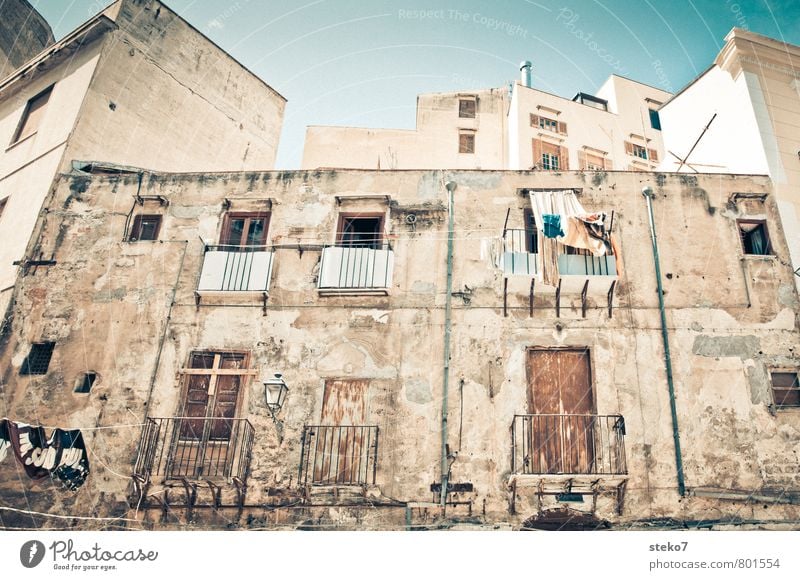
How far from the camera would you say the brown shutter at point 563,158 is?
27844 millimetres

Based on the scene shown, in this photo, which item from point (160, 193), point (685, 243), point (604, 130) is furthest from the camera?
point (604, 130)

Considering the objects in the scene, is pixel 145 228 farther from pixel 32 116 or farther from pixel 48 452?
pixel 32 116

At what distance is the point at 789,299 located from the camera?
47.2ft

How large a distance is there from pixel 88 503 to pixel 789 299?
15.6m

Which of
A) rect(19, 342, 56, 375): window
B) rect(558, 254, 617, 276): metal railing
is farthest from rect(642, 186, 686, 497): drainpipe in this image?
rect(19, 342, 56, 375): window

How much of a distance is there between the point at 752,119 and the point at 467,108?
1506 centimetres

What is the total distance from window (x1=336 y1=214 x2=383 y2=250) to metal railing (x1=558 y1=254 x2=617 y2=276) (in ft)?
14.3

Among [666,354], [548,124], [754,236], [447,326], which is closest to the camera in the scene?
[666,354]

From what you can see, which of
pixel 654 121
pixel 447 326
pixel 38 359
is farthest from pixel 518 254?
pixel 654 121

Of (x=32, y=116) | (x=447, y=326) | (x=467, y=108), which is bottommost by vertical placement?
(x=447, y=326)

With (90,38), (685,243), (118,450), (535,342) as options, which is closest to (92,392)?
(118,450)

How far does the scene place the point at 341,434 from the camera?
44.5 feet
